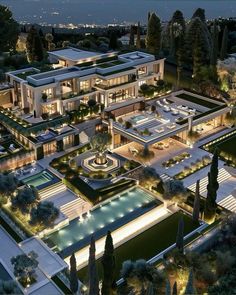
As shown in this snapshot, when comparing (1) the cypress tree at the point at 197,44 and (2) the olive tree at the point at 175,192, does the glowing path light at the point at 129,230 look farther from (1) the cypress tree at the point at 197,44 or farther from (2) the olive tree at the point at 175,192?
(1) the cypress tree at the point at 197,44

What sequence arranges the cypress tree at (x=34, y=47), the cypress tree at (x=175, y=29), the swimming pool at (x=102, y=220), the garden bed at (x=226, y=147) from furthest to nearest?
1. the cypress tree at (x=175, y=29)
2. the cypress tree at (x=34, y=47)
3. the garden bed at (x=226, y=147)
4. the swimming pool at (x=102, y=220)

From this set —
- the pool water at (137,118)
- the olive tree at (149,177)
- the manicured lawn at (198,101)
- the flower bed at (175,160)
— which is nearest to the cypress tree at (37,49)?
the pool water at (137,118)

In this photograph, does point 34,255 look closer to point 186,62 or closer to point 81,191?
point 81,191

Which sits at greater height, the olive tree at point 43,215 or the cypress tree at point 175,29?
Result: the cypress tree at point 175,29

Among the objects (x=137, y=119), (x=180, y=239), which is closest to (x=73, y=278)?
(x=180, y=239)

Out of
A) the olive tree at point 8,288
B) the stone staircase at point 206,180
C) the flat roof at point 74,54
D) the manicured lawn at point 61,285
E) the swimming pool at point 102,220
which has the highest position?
the flat roof at point 74,54

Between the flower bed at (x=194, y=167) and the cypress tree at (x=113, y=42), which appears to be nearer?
the flower bed at (x=194, y=167)

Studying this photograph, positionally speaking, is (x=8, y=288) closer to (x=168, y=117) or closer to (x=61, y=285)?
(x=61, y=285)
